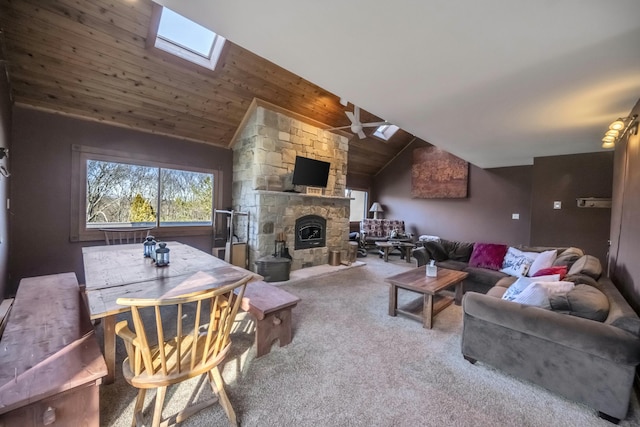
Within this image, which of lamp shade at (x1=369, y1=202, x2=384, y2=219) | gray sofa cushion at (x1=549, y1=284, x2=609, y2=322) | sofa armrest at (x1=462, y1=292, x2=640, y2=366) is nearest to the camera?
sofa armrest at (x1=462, y1=292, x2=640, y2=366)

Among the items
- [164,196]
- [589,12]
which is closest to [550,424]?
[589,12]

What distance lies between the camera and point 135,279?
6.41 ft

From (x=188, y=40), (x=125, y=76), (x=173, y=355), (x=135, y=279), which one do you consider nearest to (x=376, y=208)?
(x=188, y=40)

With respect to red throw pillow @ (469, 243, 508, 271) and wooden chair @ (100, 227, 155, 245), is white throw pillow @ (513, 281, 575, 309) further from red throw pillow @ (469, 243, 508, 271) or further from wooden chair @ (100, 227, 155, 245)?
wooden chair @ (100, 227, 155, 245)

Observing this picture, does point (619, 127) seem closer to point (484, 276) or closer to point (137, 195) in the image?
point (484, 276)

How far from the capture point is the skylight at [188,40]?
10.9 ft

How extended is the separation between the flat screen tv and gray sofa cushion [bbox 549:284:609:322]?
151 inches

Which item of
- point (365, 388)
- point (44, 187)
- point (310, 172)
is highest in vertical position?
point (310, 172)

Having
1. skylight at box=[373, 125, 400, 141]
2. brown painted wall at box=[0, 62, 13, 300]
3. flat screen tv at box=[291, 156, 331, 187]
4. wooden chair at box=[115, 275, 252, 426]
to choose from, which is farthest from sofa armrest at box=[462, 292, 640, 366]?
skylight at box=[373, 125, 400, 141]

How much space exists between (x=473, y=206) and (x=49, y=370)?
799 cm

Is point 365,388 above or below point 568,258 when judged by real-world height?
below

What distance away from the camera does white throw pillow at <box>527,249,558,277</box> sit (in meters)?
3.24

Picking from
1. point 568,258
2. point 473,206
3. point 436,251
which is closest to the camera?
point 568,258

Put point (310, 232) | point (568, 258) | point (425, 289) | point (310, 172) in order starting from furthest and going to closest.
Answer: point (310, 232) < point (310, 172) < point (568, 258) < point (425, 289)
